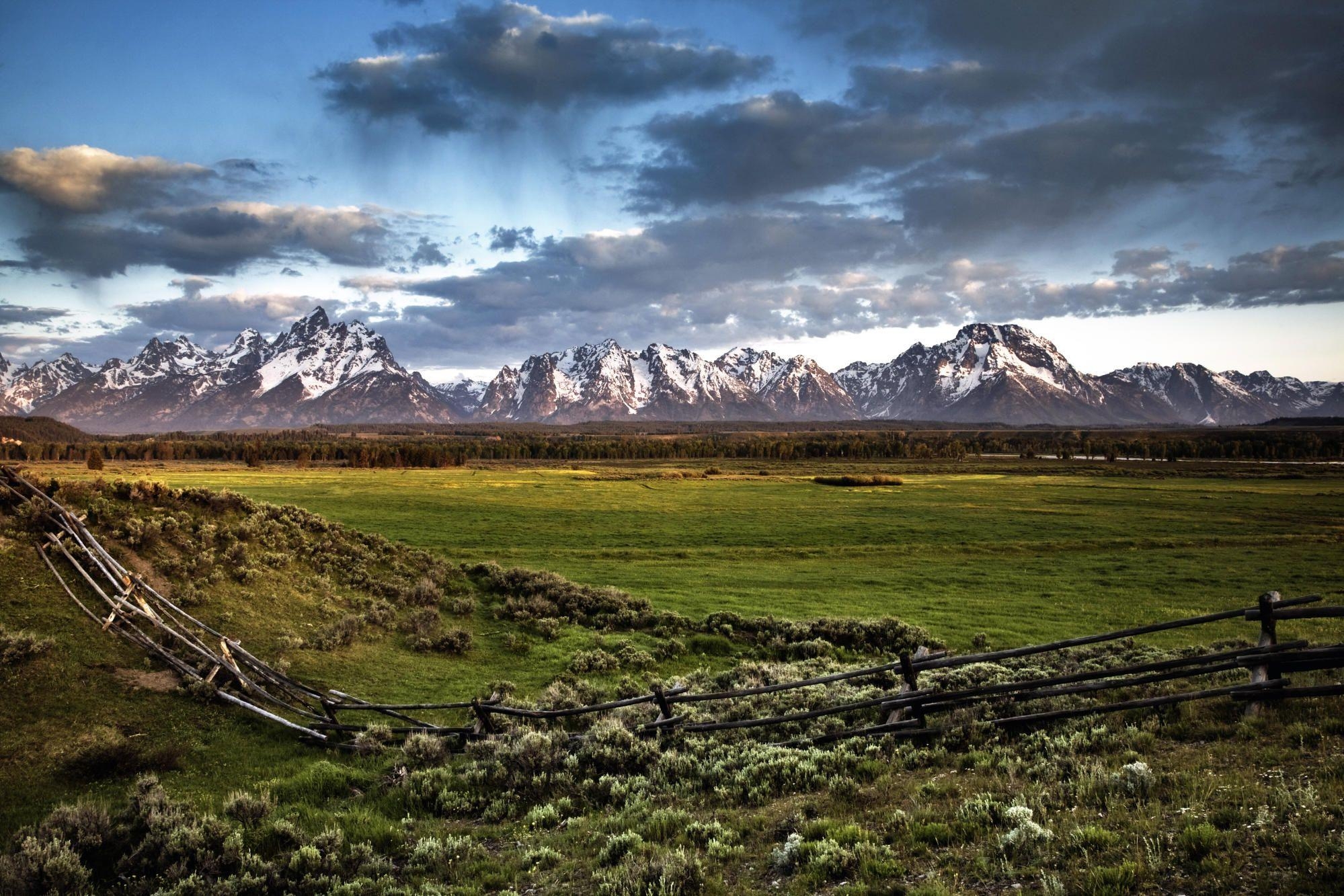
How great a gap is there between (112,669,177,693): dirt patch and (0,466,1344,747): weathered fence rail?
0.24m

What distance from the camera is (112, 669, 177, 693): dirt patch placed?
12422 millimetres

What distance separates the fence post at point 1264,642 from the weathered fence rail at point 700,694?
0.02 meters

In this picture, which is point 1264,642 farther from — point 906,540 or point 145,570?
point 906,540

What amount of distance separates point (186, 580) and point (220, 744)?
21.4 ft

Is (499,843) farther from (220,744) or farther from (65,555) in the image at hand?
(65,555)

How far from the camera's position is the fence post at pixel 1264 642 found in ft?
29.5

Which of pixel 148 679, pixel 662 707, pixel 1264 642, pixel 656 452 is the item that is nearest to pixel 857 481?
pixel 662 707

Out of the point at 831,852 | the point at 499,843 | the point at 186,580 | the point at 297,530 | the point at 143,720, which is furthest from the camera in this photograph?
the point at 297,530

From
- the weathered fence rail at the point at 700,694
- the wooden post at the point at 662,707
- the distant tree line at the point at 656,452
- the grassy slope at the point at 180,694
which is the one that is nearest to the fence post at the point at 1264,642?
the weathered fence rail at the point at 700,694

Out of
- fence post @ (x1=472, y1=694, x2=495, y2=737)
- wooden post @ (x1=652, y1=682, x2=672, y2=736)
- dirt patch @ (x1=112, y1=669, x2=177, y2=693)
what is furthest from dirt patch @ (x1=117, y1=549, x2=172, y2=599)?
wooden post @ (x1=652, y1=682, x2=672, y2=736)

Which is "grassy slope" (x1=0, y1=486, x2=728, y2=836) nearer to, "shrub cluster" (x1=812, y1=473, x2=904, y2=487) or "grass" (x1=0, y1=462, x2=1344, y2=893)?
"grass" (x1=0, y1=462, x2=1344, y2=893)

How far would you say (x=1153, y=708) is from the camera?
33.0ft

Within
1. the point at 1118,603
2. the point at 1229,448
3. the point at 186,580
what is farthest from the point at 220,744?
the point at 1229,448

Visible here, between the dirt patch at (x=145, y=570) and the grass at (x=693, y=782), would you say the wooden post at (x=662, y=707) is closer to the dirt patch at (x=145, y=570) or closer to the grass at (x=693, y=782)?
the grass at (x=693, y=782)
